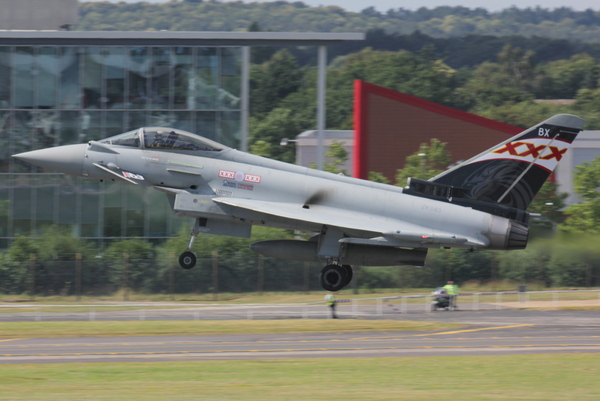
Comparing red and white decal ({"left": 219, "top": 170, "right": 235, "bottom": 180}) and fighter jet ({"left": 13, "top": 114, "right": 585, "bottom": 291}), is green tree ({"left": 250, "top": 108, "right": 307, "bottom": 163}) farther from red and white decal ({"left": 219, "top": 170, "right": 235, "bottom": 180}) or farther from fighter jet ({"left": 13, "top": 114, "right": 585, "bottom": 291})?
red and white decal ({"left": 219, "top": 170, "right": 235, "bottom": 180})

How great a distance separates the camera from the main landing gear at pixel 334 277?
86.1ft

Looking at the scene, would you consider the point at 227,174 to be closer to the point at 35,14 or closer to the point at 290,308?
the point at 290,308

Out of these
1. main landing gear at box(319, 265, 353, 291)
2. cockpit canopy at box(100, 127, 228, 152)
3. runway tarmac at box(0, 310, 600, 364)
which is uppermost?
cockpit canopy at box(100, 127, 228, 152)

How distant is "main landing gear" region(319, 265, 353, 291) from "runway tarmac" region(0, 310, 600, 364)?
253 cm

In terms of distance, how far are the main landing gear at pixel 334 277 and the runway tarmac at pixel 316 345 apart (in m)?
2.53

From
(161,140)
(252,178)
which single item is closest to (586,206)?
(252,178)

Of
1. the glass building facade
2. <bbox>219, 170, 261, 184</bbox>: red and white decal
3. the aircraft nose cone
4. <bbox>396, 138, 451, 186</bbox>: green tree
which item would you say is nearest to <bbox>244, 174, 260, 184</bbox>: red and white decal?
<bbox>219, 170, 261, 184</bbox>: red and white decal

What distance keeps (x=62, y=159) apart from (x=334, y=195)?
8632 millimetres

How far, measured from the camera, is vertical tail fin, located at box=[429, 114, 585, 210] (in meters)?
26.4

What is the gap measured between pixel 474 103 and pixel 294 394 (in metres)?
134

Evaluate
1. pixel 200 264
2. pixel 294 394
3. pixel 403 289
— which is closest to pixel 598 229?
pixel 403 289

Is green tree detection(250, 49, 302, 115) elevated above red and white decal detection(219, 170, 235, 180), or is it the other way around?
green tree detection(250, 49, 302, 115)

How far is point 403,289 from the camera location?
154ft

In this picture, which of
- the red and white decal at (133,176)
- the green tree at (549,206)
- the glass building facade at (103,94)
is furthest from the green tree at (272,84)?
the red and white decal at (133,176)
